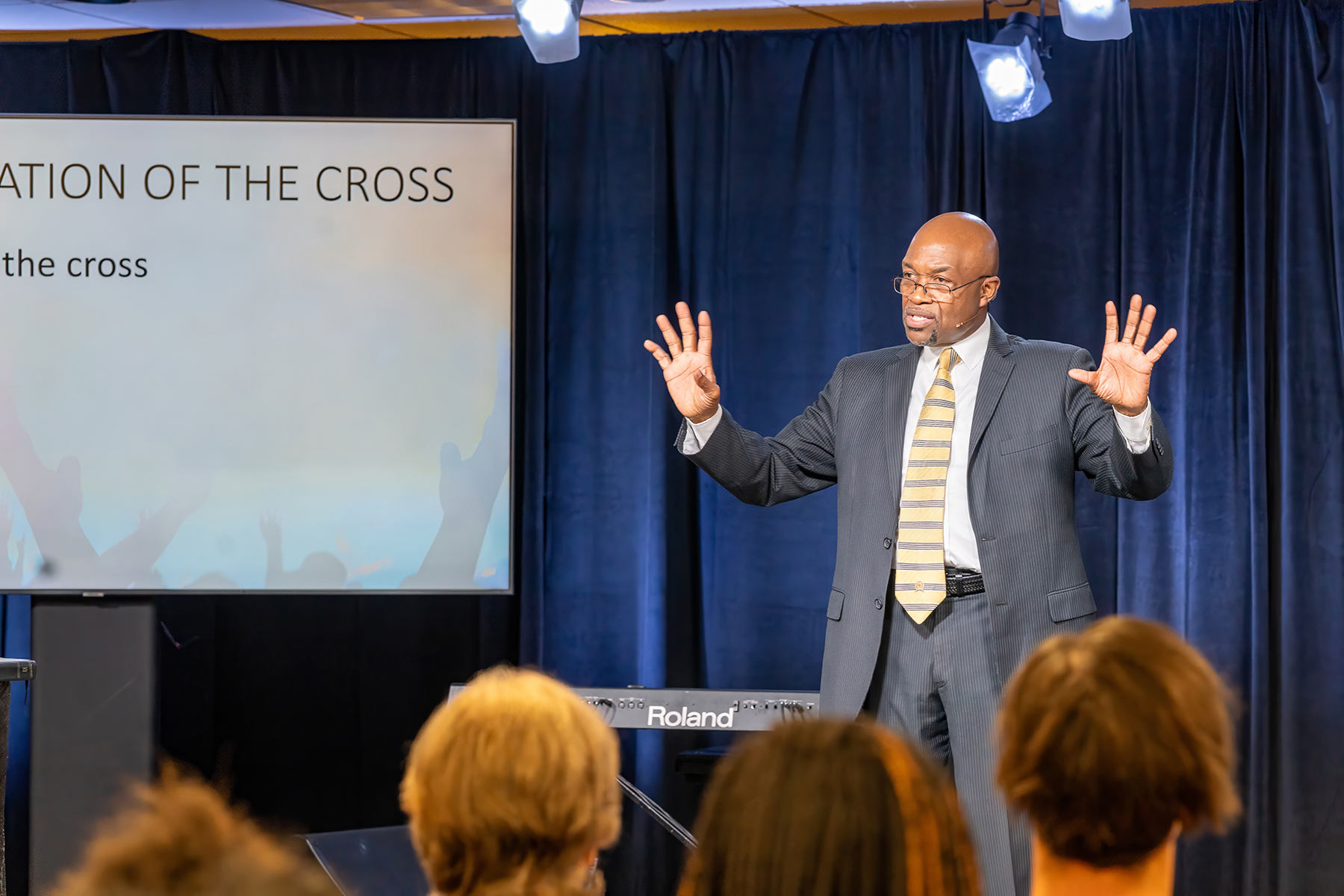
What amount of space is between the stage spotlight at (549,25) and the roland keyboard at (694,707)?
1623 millimetres

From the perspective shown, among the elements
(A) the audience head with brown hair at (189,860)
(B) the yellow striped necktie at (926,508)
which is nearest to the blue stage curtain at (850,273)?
(B) the yellow striped necktie at (926,508)

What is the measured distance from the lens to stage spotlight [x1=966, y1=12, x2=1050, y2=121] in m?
3.39

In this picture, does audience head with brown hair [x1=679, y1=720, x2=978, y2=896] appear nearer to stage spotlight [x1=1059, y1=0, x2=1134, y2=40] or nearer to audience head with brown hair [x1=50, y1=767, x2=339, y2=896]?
audience head with brown hair [x1=50, y1=767, x2=339, y2=896]

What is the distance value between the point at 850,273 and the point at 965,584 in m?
1.54

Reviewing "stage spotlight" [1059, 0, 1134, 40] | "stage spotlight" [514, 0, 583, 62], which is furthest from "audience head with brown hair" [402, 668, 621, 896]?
"stage spotlight" [1059, 0, 1134, 40]

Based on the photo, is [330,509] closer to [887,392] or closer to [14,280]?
[14,280]

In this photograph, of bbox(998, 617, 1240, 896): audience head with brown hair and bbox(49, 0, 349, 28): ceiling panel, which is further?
bbox(49, 0, 349, 28): ceiling panel

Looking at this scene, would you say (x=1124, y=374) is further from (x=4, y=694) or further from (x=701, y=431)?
(x=4, y=694)

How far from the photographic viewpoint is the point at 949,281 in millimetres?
2705

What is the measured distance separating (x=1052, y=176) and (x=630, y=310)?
1.32m

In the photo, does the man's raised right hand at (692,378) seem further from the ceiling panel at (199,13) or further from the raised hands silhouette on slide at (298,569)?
the ceiling panel at (199,13)

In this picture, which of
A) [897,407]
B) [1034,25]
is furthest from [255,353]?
[1034,25]

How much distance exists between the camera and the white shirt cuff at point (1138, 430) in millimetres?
2449

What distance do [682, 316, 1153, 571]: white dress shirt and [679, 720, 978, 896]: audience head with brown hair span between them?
1.74m
